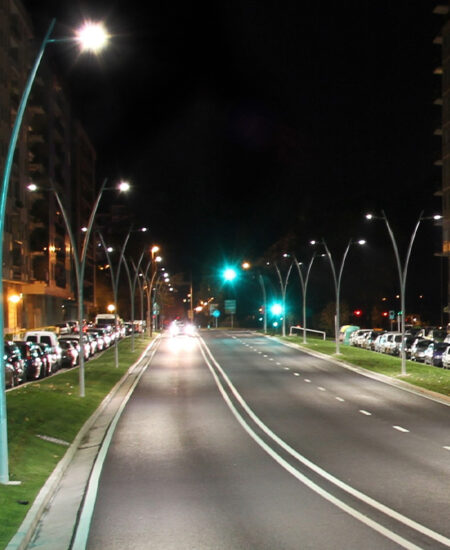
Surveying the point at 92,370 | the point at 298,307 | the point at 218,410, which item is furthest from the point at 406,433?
the point at 298,307

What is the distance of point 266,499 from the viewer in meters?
11.6

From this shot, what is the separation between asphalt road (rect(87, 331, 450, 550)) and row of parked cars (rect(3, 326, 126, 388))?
5180 mm

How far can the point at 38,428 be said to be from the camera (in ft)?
59.7

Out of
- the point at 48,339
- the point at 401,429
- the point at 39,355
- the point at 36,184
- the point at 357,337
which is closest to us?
the point at 401,429

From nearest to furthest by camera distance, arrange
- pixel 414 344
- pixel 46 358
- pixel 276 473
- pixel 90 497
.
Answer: pixel 90 497 → pixel 276 473 → pixel 46 358 → pixel 414 344

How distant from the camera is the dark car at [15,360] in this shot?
99.0ft

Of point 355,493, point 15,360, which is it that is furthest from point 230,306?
point 355,493

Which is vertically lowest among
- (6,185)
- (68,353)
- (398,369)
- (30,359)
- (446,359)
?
(398,369)

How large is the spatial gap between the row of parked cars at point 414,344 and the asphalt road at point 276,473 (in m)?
14.8

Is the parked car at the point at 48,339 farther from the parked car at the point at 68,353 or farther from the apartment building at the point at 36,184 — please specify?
the apartment building at the point at 36,184

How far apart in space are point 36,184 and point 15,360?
4639cm


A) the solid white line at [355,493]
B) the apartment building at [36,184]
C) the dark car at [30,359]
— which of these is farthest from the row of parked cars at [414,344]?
the apartment building at [36,184]

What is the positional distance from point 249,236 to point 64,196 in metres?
29.9

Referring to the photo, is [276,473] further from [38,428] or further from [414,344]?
[414,344]
